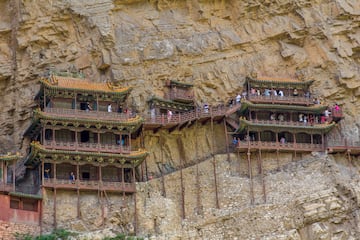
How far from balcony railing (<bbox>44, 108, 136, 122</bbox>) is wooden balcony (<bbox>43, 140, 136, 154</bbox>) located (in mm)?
1599

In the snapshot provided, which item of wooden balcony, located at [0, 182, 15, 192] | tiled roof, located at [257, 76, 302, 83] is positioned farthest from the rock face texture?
wooden balcony, located at [0, 182, 15, 192]

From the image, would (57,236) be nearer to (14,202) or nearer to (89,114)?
(14,202)

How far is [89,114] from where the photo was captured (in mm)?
56688

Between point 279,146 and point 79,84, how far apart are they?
12.4 meters

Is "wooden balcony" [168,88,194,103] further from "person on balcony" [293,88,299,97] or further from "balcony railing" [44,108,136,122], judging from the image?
"person on balcony" [293,88,299,97]

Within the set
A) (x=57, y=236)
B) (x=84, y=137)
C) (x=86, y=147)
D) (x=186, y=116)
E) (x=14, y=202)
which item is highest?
(x=186, y=116)

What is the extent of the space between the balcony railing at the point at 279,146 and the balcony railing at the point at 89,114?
22.2 ft

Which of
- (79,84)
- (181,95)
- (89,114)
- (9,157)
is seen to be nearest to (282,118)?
(181,95)

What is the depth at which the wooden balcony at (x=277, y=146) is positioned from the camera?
5756cm

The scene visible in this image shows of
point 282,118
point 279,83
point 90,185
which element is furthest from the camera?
point 279,83

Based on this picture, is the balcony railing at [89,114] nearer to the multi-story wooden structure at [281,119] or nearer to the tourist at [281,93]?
the multi-story wooden structure at [281,119]

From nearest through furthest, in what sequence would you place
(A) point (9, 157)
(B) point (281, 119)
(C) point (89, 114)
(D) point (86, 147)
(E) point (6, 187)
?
(E) point (6, 187), (A) point (9, 157), (D) point (86, 147), (C) point (89, 114), (B) point (281, 119)

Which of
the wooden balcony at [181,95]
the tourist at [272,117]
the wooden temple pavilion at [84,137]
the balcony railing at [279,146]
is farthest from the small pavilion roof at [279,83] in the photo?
the wooden temple pavilion at [84,137]

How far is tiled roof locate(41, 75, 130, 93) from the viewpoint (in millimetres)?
57378
